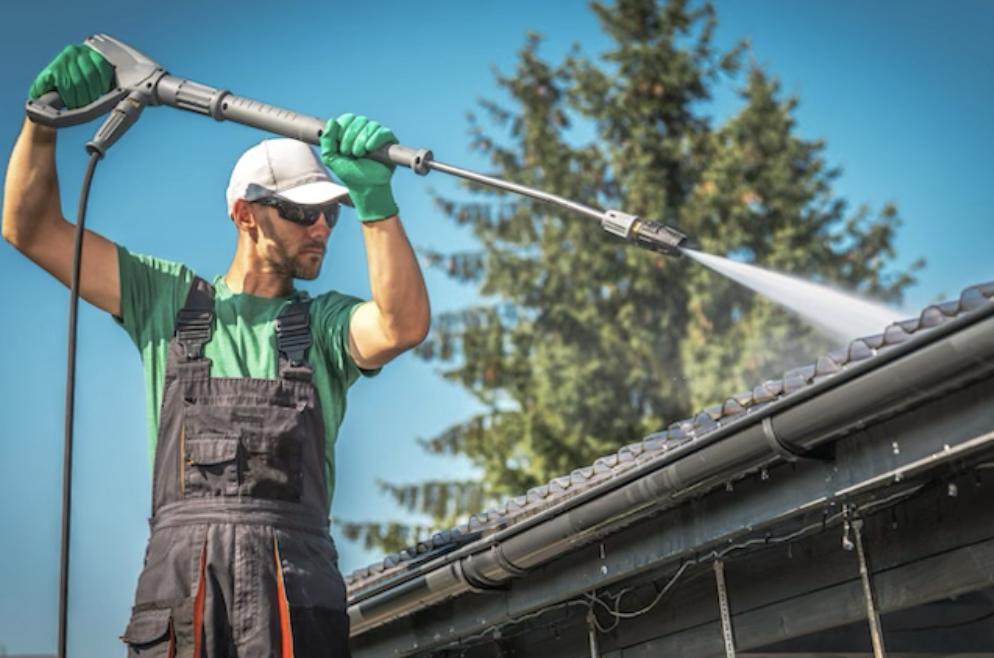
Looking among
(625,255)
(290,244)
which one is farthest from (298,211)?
(625,255)

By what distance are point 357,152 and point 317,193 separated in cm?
45

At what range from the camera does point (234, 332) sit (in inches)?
140

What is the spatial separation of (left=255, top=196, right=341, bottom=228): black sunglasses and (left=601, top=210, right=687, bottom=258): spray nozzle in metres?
0.82

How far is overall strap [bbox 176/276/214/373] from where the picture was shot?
3449 millimetres

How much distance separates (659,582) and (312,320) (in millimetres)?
2083

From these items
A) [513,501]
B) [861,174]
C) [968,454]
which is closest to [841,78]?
[861,174]

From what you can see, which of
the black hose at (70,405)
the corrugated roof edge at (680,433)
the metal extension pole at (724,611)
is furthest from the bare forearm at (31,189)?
the metal extension pole at (724,611)

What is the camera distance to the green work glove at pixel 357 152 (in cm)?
321

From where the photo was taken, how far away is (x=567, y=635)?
18.2 feet

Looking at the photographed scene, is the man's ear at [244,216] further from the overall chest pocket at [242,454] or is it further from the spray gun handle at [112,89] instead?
the overall chest pocket at [242,454]

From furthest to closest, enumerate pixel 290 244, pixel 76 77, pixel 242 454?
1. pixel 290 244
2. pixel 76 77
3. pixel 242 454

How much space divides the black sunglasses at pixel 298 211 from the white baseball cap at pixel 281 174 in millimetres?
21

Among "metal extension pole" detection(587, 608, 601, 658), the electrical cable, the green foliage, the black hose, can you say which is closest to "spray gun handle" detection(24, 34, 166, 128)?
the black hose

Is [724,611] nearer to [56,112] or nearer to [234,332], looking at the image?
[234,332]
